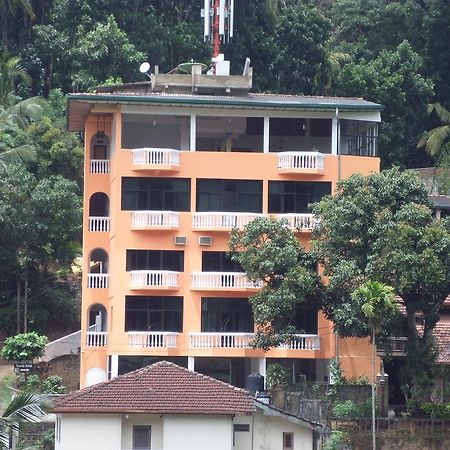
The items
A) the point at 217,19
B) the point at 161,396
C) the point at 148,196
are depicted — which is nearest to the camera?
the point at 161,396

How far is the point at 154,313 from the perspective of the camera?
5503 cm

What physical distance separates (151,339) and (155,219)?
13.7 ft

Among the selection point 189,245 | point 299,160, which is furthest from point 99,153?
point 299,160

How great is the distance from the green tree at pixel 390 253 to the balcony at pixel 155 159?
20.5 feet

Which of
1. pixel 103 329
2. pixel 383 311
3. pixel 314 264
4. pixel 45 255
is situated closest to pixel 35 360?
pixel 103 329

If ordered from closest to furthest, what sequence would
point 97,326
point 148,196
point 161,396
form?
Result: 1. point 161,396
2. point 148,196
3. point 97,326

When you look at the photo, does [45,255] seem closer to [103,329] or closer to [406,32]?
[103,329]

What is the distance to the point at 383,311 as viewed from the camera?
47.6 meters

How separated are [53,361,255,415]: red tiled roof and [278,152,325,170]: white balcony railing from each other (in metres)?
12.0

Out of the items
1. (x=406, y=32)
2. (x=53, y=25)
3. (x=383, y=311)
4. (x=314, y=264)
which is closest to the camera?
(x=383, y=311)

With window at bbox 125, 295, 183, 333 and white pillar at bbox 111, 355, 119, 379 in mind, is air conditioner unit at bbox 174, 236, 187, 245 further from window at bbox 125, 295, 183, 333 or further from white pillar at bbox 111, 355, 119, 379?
white pillar at bbox 111, 355, 119, 379

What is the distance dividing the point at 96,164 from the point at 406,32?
91.1 feet

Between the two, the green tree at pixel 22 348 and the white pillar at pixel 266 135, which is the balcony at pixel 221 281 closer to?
the white pillar at pixel 266 135

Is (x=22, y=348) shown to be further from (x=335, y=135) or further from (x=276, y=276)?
(x=335, y=135)
